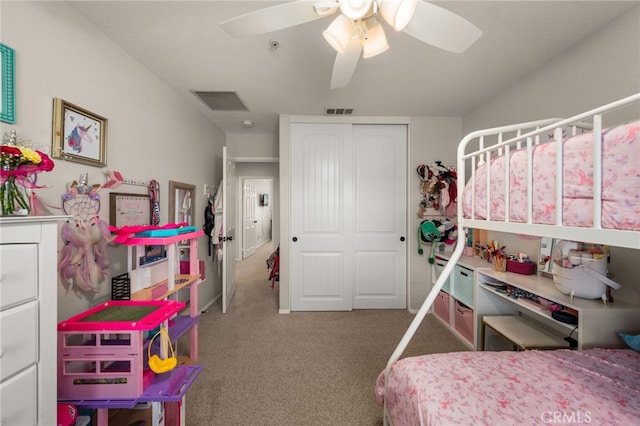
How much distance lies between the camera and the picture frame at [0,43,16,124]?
1078mm

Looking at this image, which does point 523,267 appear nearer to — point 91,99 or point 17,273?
point 17,273

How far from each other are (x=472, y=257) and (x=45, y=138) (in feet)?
11.4

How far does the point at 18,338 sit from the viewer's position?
782 mm

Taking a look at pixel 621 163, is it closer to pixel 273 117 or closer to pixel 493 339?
pixel 493 339

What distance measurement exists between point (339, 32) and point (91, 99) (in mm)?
1554

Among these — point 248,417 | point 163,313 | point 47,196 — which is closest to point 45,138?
point 47,196

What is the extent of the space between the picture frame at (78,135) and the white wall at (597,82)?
315 cm

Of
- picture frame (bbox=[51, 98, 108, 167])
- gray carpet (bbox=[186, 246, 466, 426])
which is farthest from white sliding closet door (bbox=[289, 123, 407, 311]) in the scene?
picture frame (bbox=[51, 98, 108, 167])

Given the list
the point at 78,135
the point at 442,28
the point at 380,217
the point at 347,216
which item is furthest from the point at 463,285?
the point at 78,135

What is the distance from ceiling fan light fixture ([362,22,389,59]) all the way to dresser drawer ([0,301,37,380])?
1.67 meters

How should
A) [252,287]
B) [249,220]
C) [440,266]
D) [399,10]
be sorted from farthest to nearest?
[249,220]
[252,287]
[440,266]
[399,10]

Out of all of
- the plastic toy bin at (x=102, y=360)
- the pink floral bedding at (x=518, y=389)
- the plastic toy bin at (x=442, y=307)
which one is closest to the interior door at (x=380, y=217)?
the plastic toy bin at (x=442, y=307)

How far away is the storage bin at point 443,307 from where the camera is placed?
2.67 metres

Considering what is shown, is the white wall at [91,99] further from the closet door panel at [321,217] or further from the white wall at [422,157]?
the white wall at [422,157]
